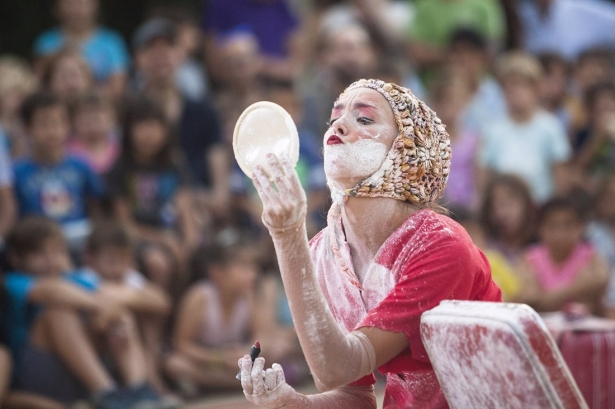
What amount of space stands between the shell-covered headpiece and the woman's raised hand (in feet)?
1.40

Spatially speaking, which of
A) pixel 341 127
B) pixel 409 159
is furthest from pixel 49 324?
pixel 409 159

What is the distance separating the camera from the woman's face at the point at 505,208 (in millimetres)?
7320

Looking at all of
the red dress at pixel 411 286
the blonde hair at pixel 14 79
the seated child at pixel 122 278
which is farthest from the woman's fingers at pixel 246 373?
the blonde hair at pixel 14 79

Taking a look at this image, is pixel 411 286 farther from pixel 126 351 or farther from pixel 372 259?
pixel 126 351

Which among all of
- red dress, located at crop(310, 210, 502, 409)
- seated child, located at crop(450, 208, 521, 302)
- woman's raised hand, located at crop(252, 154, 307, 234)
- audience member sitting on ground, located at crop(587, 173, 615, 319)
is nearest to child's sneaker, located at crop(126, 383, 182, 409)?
seated child, located at crop(450, 208, 521, 302)

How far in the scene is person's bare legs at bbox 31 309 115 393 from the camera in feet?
19.0

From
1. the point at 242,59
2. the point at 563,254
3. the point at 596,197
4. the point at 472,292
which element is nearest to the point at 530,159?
the point at 596,197

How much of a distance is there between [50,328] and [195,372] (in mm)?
1114

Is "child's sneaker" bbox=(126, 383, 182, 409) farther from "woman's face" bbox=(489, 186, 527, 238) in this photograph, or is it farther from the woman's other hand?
the woman's other hand

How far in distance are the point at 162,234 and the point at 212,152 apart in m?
1.02

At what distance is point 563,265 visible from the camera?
7180 mm

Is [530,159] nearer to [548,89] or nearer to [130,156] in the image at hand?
[548,89]

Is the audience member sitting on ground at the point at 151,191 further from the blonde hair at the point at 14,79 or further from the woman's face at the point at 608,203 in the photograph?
the woman's face at the point at 608,203

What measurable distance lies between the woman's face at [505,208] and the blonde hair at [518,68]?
1336 millimetres
